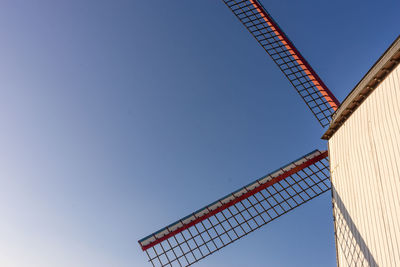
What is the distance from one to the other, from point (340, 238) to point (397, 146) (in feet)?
13.4

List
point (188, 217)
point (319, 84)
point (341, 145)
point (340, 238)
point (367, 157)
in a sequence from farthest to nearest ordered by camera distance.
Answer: point (319, 84), point (188, 217), point (341, 145), point (340, 238), point (367, 157)

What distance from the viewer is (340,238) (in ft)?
36.4

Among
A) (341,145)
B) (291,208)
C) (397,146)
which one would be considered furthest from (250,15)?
(397,146)

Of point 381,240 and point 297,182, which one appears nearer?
point 381,240

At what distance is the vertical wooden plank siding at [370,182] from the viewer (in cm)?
853

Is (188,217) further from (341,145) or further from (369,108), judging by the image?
(369,108)

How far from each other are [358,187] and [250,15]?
10674 mm

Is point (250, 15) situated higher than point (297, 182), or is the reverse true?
point (250, 15)

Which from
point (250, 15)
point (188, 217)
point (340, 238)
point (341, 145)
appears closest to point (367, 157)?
point (341, 145)

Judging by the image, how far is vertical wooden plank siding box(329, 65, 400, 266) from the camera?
28.0ft

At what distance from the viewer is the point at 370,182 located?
9625 mm

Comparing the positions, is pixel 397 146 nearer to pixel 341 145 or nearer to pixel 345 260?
pixel 341 145

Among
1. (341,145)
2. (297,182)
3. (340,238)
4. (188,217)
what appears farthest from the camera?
(297,182)

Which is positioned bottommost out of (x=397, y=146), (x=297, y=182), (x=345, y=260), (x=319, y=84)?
(x=345, y=260)
